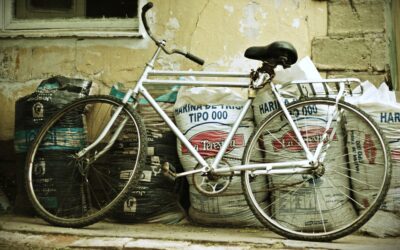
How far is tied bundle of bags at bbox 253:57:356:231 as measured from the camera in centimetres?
338

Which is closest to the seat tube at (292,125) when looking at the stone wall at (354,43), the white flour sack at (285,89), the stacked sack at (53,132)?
the white flour sack at (285,89)

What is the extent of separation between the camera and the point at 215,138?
3576mm

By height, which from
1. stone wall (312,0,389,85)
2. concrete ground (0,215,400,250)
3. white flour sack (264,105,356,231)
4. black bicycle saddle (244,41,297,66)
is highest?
stone wall (312,0,389,85)

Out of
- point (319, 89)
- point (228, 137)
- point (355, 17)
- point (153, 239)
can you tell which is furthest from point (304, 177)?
point (355, 17)

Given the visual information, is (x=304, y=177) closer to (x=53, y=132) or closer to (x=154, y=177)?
(x=154, y=177)

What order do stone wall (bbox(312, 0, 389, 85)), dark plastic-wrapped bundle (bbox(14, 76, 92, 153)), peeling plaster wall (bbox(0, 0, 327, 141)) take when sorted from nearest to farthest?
dark plastic-wrapped bundle (bbox(14, 76, 92, 153))
stone wall (bbox(312, 0, 389, 85))
peeling plaster wall (bbox(0, 0, 327, 141))

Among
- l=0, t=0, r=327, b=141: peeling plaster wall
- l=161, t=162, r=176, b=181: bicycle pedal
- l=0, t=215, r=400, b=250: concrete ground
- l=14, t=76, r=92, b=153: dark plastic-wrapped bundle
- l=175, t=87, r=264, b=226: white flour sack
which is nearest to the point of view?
l=0, t=215, r=400, b=250: concrete ground

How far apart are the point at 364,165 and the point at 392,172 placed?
18cm

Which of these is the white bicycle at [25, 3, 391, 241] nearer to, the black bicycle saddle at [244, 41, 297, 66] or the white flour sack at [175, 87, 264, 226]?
the black bicycle saddle at [244, 41, 297, 66]

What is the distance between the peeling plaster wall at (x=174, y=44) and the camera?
412cm

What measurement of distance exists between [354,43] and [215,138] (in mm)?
1359

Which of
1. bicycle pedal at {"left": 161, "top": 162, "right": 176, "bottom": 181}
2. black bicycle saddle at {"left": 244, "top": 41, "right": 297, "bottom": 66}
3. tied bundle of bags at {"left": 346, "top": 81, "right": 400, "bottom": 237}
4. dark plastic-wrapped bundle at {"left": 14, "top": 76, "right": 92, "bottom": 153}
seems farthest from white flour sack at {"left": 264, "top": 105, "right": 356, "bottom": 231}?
dark plastic-wrapped bundle at {"left": 14, "top": 76, "right": 92, "bottom": 153}

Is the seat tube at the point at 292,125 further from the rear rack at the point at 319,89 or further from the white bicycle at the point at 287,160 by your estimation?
the rear rack at the point at 319,89

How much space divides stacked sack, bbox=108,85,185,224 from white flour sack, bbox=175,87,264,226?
18cm
